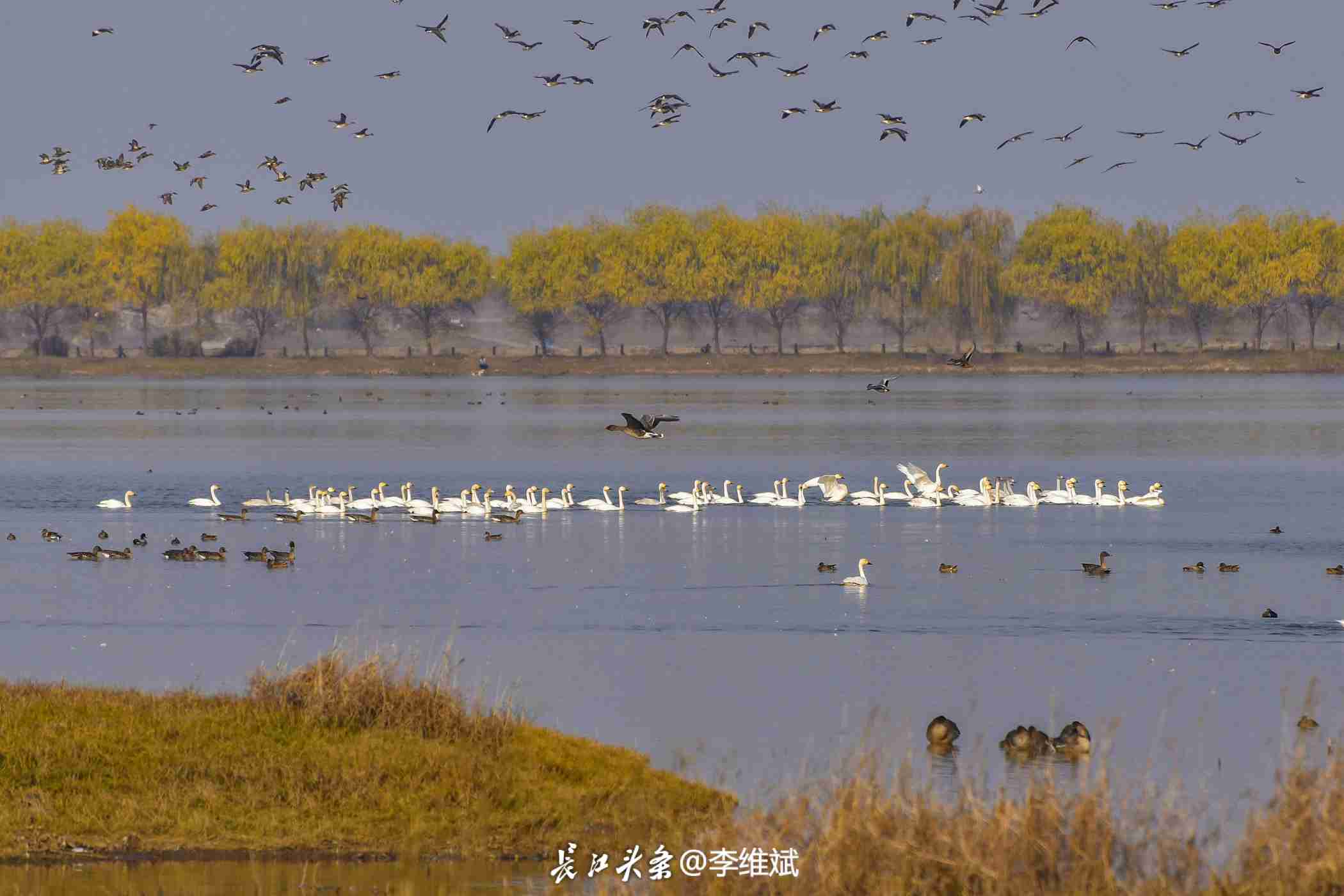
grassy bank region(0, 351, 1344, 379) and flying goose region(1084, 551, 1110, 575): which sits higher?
grassy bank region(0, 351, 1344, 379)

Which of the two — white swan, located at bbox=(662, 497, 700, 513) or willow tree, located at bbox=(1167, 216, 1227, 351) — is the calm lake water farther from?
willow tree, located at bbox=(1167, 216, 1227, 351)

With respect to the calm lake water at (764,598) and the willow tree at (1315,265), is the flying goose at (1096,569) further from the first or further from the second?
the willow tree at (1315,265)

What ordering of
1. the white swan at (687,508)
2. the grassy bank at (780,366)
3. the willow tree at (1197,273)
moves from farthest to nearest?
the willow tree at (1197,273), the grassy bank at (780,366), the white swan at (687,508)

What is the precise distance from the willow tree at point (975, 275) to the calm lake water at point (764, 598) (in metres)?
95.2

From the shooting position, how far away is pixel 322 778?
17953mm

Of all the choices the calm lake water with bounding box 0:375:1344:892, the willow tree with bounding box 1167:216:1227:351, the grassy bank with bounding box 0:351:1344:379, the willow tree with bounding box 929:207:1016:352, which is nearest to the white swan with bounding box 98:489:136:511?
the calm lake water with bounding box 0:375:1344:892

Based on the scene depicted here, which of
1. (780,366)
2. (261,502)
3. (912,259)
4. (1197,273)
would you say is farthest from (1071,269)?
(261,502)

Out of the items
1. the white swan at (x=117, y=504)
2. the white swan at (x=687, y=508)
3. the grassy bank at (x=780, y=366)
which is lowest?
the white swan at (x=687, y=508)

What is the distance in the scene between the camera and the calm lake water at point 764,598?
24.2 meters

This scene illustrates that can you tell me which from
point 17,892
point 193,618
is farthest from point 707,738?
point 193,618

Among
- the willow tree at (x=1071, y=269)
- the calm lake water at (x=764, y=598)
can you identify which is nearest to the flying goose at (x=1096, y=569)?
the calm lake water at (x=764, y=598)

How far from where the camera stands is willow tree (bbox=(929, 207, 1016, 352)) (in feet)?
602

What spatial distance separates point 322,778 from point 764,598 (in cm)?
1942

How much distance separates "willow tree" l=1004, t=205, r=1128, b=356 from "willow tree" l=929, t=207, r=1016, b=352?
7.12ft
